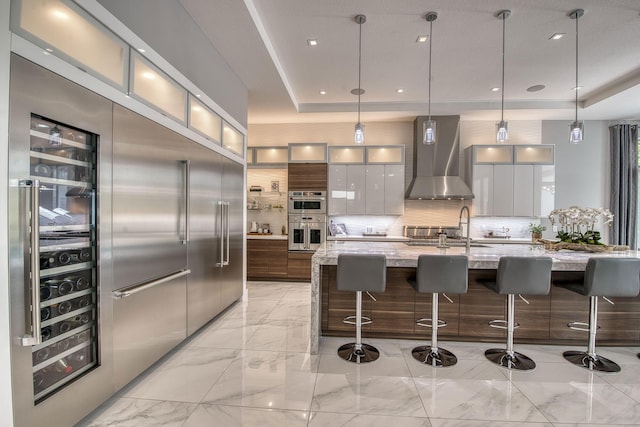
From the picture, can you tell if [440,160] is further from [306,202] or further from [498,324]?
[498,324]

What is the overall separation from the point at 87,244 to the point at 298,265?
13.4 ft

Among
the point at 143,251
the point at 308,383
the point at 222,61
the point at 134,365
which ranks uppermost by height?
the point at 222,61

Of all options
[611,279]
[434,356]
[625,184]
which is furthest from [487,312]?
[625,184]

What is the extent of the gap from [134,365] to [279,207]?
14.3 ft

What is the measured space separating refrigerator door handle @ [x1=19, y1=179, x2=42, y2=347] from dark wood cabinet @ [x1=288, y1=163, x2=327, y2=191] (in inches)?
178

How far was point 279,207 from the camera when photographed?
6.38 m

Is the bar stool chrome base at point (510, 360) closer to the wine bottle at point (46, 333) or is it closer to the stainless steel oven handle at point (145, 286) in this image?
the stainless steel oven handle at point (145, 286)

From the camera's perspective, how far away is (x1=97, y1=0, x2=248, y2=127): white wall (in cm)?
218

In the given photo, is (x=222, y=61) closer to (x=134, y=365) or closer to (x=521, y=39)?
(x=134, y=365)

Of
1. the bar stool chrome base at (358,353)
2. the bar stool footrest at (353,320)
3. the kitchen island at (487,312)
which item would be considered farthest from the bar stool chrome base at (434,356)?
the bar stool footrest at (353,320)

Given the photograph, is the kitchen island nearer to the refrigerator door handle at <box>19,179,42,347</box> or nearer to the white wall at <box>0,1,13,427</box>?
the refrigerator door handle at <box>19,179,42,347</box>

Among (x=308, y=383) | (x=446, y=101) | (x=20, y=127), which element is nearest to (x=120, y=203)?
(x=20, y=127)

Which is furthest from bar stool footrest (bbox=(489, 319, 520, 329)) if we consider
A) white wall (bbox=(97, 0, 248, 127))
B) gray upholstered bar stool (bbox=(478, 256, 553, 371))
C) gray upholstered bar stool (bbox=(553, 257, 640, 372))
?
white wall (bbox=(97, 0, 248, 127))

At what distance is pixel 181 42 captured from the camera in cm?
276
